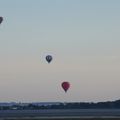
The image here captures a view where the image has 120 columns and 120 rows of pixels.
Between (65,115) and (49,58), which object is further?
(65,115)

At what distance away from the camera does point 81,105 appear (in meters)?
196

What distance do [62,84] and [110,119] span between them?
1627 centimetres

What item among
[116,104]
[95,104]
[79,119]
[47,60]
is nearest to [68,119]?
[79,119]

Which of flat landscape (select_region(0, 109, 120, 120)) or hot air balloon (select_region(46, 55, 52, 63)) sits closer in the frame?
flat landscape (select_region(0, 109, 120, 120))

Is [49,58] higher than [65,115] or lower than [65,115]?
higher

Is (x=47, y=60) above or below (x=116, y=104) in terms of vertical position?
below

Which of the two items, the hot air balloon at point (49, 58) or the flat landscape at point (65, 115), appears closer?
the flat landscape at point (65, 115)

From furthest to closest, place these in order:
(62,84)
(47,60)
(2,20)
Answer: (62,84), (47,60), (2,20)

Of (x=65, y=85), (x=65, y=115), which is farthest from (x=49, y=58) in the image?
(x=65, y=115)

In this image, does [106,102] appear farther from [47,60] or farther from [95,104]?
[47,60]

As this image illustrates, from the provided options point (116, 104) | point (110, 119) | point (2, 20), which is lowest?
point (110, 119)

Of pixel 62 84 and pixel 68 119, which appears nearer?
pixel 68 119

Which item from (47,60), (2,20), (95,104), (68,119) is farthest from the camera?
(95,104)

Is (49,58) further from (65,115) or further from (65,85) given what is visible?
(65,115)
